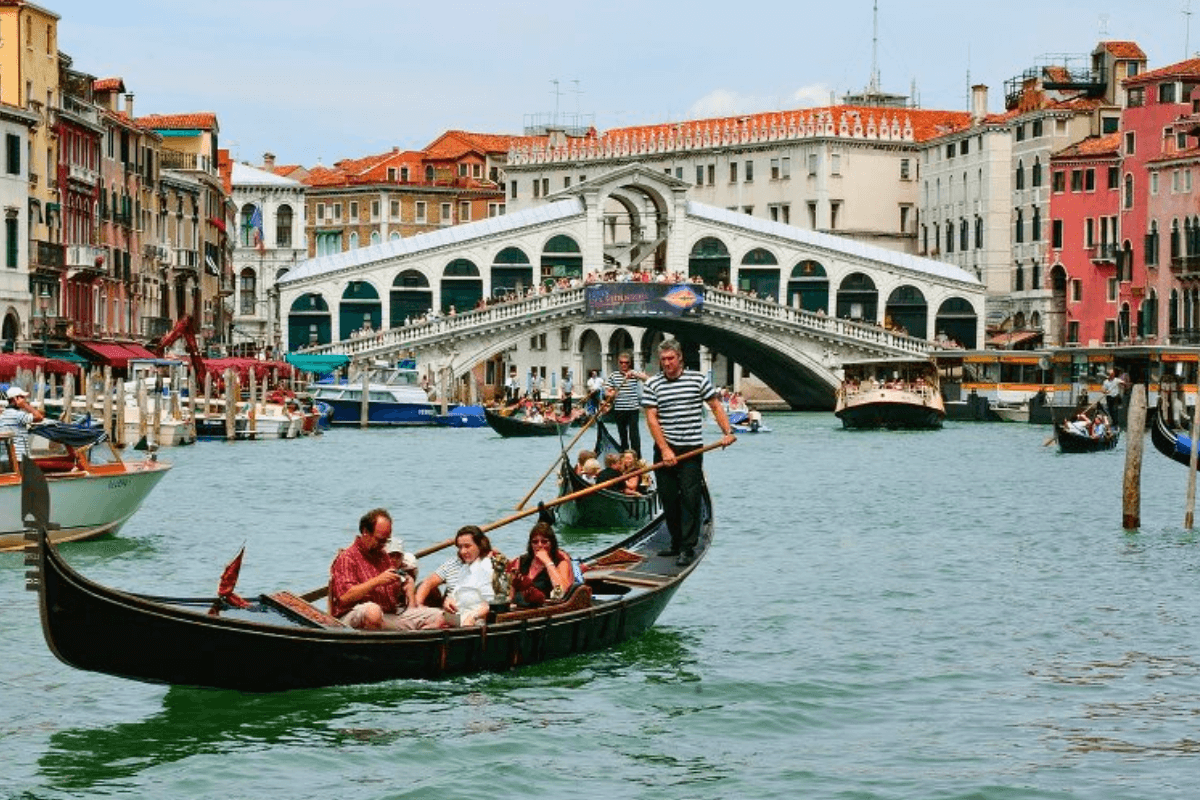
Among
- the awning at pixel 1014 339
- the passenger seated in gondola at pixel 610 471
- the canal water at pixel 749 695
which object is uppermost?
the awning at pixel 1014 339

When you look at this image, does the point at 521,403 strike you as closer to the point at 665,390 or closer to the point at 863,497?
the point at 863,497

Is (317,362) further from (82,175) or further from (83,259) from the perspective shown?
(83,259)

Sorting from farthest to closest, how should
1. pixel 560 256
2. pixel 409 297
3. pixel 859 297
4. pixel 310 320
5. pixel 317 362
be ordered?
pixel 859 297 < pixel 560 256 < pixel 409 297 < pixel 310 320 < pixel 317 362

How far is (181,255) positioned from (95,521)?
3468 cm

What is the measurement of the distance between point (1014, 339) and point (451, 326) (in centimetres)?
1382

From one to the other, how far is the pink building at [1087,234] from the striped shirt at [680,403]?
39.2 meters

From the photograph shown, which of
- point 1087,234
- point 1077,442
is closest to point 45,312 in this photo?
point 1077,442

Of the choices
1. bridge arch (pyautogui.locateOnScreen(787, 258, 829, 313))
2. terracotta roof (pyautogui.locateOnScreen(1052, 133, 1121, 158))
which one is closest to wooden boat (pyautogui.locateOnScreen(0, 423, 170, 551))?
terracotta roof (pyautogui.locateOnScreen(1052, 133, 1121, 158))

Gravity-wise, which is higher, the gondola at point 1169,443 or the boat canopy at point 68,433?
the boat canopy at point 68,433

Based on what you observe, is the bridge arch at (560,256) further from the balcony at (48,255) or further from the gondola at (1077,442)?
the gondola at (1077,442)

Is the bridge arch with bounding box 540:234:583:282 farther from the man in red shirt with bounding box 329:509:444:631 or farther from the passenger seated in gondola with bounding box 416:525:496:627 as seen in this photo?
the man in red shirt with bounding box 329:509:444:631

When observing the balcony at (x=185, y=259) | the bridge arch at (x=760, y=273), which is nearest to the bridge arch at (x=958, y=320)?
the bridge arch at (x=760, y=273)

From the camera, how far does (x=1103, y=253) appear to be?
171ft

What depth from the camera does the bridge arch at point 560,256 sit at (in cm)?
5400
